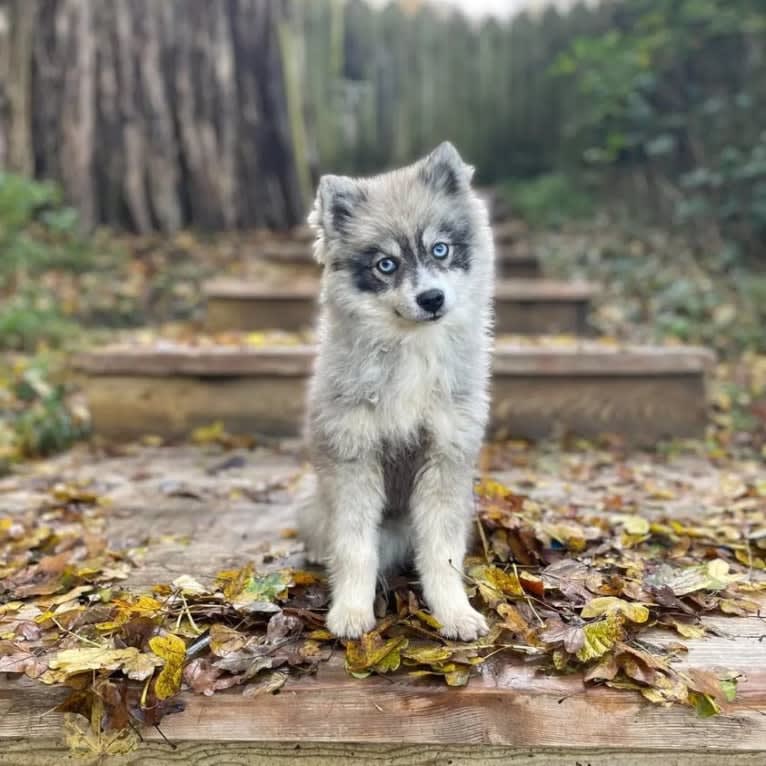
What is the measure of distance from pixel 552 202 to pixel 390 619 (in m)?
7.14

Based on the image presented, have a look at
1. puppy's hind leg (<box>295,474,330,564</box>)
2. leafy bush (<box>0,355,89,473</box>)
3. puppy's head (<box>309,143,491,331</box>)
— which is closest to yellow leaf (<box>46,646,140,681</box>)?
puppy's hind leg (<box>295,474,330,564</box>)

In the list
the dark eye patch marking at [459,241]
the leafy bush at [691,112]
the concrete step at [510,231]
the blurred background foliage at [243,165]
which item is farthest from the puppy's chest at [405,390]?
the leafy bush at [691,112]

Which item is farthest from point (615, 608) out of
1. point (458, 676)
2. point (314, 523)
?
point (314, 523)

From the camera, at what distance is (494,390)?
4.25 m

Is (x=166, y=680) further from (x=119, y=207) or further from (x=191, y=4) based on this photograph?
(x=191, y=4)

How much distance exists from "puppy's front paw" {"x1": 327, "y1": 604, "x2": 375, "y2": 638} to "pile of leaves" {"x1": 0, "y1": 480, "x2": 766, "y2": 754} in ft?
0.11

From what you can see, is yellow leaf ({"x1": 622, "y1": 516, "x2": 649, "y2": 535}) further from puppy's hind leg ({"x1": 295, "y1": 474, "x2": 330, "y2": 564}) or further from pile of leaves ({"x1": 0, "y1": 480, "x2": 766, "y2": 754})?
puppy's hind leg ({"x1": 295, "y1": 474, "x2": 330, "y2": 564})

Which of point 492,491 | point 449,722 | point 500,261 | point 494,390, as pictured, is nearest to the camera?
point 449,722

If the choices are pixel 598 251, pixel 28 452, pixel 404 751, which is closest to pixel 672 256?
pixel 598 251

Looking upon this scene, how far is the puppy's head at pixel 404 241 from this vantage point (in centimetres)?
219

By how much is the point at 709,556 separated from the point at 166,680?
65.8 inches

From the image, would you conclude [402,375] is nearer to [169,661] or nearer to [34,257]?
[169,661]

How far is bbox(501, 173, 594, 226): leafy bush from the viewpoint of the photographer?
8422mm

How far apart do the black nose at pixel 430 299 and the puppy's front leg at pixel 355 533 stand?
1.43ft
